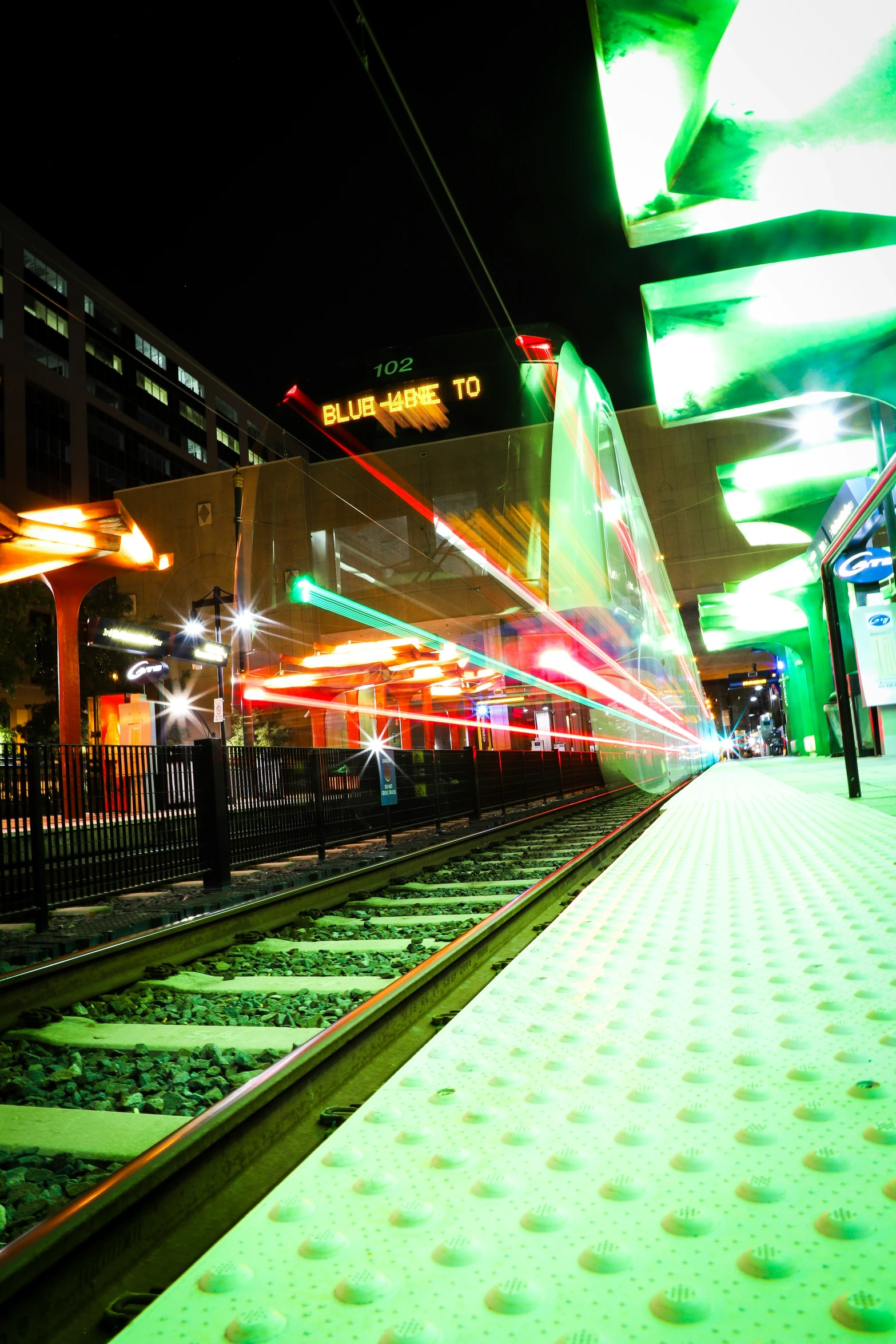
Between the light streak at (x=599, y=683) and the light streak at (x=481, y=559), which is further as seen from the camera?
the light streak at (x=481, y=559)

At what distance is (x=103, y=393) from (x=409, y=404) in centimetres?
3917

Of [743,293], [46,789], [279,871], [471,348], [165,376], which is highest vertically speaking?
[165,376]

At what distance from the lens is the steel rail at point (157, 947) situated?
4.62 metres

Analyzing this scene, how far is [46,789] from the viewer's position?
7.75 meters

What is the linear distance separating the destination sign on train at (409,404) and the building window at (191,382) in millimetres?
51157

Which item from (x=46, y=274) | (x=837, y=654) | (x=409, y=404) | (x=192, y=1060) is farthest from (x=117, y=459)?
(x=192, y=1060)

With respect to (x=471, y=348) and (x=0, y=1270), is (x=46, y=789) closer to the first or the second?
(x=0, y=1270)

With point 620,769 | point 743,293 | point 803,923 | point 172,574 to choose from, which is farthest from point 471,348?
point 803,923

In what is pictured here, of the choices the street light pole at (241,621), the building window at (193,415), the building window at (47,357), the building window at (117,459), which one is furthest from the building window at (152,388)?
the street light pole at (241,621)

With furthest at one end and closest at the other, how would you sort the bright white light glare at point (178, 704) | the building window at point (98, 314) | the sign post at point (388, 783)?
1. the building window at point (98, 314)
2. the bright white light glare at point (178, 704)
3. the sign post at point (388, 783)

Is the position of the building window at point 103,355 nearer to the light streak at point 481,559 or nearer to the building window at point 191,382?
the building window at point 191,382

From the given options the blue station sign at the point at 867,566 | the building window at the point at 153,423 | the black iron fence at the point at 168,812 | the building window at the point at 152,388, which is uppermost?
the building window at the point at 152,388

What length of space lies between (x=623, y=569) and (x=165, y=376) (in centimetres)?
7159

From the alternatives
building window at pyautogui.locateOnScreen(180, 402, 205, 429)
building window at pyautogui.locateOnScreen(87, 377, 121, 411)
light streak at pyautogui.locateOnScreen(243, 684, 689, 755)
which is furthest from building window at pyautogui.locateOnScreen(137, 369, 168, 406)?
light streak at pyautogui.locateOnScreen(243, 684, 689, 755)
